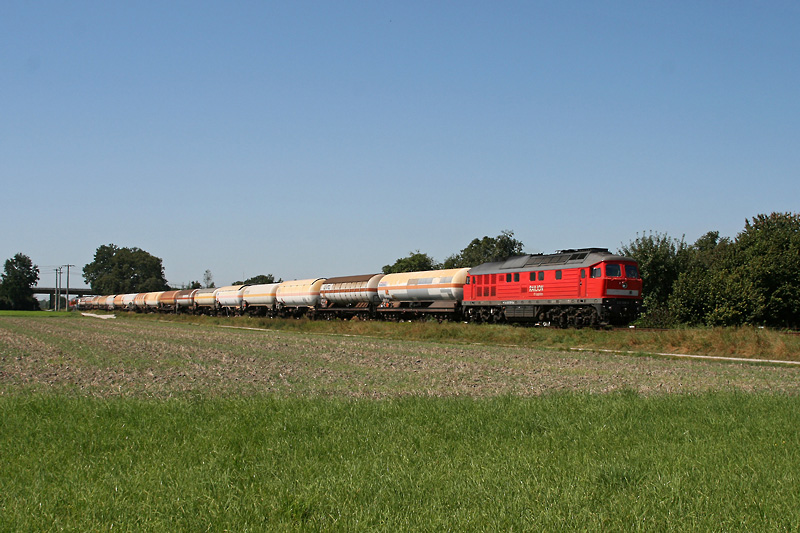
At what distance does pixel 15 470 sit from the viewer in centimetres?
758

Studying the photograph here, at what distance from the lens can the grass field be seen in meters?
5.89

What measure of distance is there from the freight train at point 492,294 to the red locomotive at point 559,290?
0.17ft

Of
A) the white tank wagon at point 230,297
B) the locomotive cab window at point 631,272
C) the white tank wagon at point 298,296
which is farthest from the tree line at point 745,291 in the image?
the white tank wagon at point 230,297

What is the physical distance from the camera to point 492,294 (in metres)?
42.0

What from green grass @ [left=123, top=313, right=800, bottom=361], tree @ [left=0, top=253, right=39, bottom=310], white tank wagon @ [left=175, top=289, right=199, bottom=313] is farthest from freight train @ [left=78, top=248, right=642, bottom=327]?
tree @ [left=0, top=253, right=39, bottom=310]

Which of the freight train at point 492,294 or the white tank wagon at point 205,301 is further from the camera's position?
Answer: the white tank wagon at point 205,301

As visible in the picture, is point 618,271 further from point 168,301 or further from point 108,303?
point 108,303

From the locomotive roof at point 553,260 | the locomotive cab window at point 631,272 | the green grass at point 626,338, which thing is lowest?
the green grass at point 626,338

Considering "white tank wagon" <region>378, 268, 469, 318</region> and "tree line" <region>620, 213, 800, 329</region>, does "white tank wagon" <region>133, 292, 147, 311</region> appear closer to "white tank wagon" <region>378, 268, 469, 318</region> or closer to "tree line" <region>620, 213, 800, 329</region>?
"white tank wagon" <region>378, 268, 469, 318</region>

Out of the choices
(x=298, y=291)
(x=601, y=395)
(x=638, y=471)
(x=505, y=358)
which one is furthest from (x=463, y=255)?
(x=638, y=471)

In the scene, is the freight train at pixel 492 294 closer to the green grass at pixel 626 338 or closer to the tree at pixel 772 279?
the green grass at pixel 626 338

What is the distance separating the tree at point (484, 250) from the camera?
93.5m

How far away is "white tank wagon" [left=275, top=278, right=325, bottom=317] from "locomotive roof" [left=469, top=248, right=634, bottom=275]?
64.6ft

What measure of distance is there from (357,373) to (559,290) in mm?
21529
